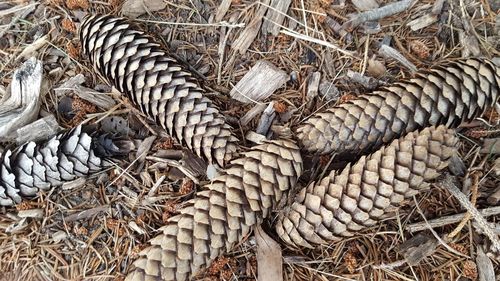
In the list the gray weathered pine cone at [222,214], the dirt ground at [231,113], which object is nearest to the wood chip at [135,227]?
the dirt ground at [231,113]

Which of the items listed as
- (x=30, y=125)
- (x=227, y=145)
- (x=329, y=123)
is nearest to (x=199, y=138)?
(x=227, y=145)

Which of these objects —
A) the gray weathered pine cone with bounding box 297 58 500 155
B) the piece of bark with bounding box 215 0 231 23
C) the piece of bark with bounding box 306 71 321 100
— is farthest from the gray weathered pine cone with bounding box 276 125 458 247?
the piece of bark with bounding box 215 0 231 23

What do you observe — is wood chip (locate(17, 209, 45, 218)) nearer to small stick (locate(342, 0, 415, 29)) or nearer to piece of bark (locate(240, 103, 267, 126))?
piece of bark (locate(240, 103, 267, 126))

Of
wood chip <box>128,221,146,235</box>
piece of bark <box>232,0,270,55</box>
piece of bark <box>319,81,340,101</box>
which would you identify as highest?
piece of bark <box>232,0,270,55</box>

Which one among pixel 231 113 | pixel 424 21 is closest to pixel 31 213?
pixel 231 113

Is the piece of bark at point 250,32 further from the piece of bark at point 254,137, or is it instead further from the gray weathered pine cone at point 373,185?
the gray weathered pine cone at point 373,185

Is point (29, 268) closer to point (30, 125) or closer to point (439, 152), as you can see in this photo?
point (30, 125)
